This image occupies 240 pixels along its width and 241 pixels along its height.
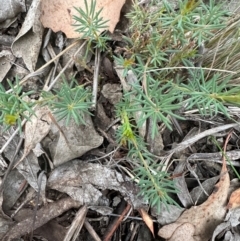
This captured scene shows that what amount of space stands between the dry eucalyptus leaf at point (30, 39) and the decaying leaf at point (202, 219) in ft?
3.01

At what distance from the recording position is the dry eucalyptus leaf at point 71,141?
1.75 m

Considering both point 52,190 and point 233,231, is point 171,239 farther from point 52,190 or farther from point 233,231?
point 52,190

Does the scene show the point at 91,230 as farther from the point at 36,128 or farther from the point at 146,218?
the point at 36,128

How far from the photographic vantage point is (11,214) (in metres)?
1.78

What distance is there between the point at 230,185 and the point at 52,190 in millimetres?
775

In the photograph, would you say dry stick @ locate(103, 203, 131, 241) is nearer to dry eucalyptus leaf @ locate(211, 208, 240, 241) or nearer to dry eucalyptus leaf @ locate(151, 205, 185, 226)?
dry eucalyptus leaf @ locate(151, 205, 185, 226)

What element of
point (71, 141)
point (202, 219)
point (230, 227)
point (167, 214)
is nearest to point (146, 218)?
point (167, 214)

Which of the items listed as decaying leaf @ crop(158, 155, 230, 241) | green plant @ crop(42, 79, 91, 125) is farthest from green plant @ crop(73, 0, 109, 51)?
decaying leaf @ crop(158, 155, 230, 241)

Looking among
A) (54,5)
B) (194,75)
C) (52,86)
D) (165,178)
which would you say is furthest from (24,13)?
(165,178)

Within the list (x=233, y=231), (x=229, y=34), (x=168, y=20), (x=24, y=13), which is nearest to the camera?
(x=168, y=20)

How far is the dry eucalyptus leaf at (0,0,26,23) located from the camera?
1826 millimetres

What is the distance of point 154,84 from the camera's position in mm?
1493

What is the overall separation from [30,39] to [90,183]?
689mm

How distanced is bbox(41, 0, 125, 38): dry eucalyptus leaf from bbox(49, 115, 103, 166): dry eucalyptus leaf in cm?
42
